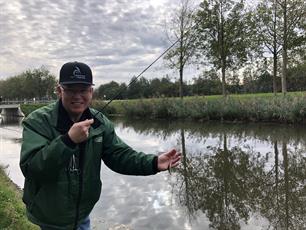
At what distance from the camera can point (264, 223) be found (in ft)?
21.1

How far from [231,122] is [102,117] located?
78.7ft

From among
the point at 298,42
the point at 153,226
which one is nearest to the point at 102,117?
the point at 153,226

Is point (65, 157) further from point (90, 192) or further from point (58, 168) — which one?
point (90, 192)

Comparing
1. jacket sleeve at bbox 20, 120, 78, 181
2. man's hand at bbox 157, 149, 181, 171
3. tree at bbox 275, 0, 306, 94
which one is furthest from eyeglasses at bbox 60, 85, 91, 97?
tree at bbox 275, 0, 306, 94

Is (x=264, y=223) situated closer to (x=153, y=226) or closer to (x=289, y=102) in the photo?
(x=153, y=226)

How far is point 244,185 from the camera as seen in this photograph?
28.6 feet

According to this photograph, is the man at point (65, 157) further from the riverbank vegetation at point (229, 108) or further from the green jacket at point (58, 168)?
the riverbank vegetation at point (229, 108)

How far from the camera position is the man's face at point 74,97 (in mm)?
2494

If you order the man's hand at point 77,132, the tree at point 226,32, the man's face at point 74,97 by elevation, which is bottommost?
the man's hand at point 77,132

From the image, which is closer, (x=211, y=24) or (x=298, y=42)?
(x=298, y=42)

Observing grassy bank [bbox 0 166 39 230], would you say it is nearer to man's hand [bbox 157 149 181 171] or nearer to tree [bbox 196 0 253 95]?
man's hand [bbox 157 149 181 171]

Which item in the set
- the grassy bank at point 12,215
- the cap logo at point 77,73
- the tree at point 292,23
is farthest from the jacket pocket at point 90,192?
the tree at point 292,23

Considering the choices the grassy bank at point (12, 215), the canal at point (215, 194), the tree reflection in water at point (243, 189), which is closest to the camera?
the grassy bank at point (12, 215)

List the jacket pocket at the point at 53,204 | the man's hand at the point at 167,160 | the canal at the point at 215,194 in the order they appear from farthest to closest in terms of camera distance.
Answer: the canal at the point at 215,194
the man's hand at the point at 167,160
the jacket pocket at the point at 53,204
